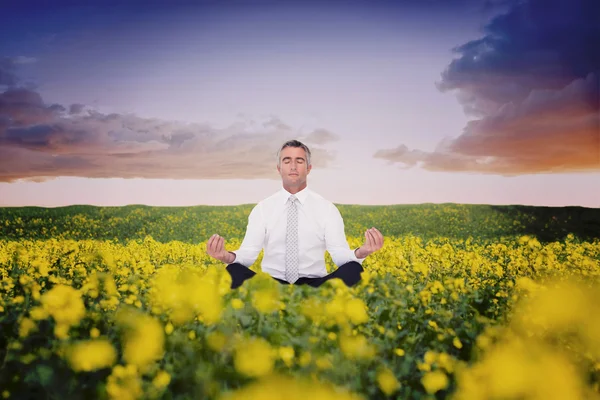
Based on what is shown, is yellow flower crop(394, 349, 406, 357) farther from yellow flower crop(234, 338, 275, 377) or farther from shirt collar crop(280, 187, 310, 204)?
shirt collar crop(280, 187, 310, 204)

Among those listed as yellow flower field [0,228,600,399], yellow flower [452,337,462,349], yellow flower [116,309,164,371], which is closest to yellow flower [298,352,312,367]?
yellow flower field [0,228,600,399]

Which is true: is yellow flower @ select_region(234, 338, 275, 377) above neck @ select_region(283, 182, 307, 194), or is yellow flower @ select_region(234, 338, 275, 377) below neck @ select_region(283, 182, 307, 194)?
below

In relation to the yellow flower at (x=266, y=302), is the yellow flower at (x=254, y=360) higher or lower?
lower

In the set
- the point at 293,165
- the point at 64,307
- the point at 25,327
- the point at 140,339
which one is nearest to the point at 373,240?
the point at 293,165

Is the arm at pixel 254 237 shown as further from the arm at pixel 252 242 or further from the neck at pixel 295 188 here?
the neck at pixel 295 188

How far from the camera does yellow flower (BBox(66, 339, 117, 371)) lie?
7.59ft

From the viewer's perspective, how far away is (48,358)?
2.43 meters

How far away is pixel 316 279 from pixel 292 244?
44 centimetres

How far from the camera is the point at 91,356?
7.62 ft

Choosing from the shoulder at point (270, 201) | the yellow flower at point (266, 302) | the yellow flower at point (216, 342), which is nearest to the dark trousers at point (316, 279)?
the shoulder at point (270, 201)

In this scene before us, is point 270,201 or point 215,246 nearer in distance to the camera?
point 215,246

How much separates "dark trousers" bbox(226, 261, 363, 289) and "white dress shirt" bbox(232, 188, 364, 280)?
0.08 metres

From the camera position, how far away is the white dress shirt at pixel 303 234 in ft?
14.8

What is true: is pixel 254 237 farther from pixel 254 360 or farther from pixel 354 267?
pixel 254 360
